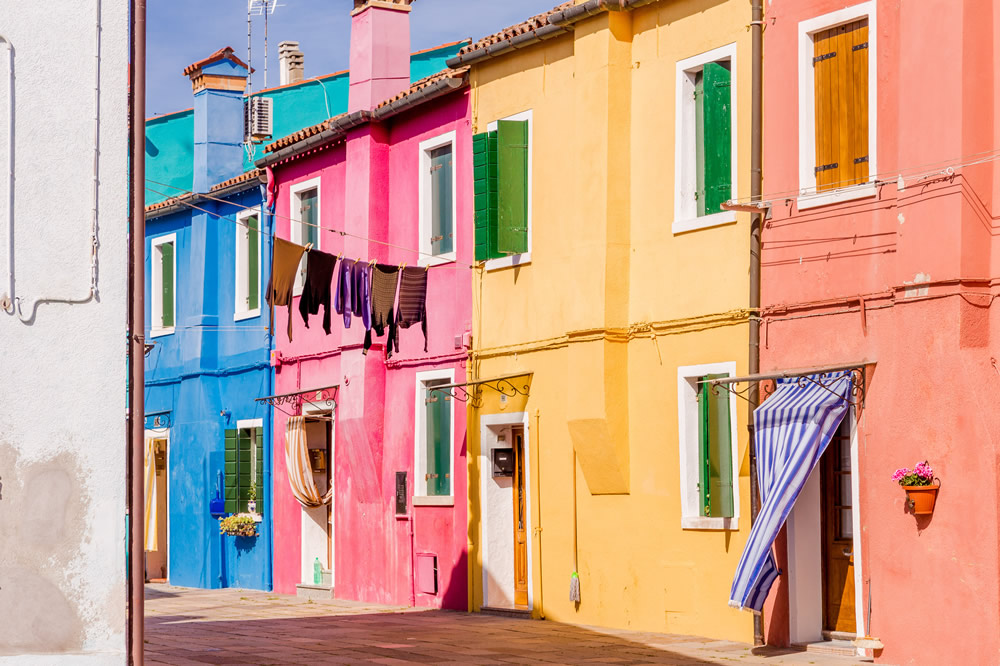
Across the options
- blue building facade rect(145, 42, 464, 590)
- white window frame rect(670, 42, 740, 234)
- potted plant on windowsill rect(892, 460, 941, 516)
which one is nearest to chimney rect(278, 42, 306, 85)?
blue building facade rect(145, 42, 464, 590)

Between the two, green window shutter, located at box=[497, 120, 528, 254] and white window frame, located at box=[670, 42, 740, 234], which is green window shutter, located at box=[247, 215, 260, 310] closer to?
green window shutter, located at box=[497, 120, 528, 254]

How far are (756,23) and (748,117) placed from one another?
3.05ft

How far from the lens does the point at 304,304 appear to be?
21656 millimetres

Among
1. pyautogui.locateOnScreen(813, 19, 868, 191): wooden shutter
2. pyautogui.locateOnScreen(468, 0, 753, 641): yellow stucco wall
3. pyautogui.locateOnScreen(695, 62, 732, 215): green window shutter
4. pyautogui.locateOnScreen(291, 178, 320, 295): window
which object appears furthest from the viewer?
pyautogui.locateOnScreen(291, 178, 320, 295): window

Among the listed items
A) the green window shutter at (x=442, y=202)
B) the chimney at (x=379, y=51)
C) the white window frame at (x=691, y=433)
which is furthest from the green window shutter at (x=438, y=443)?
the white window frame at (x=691, y=433)

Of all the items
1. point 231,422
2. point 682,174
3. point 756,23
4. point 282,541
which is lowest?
point 282,541

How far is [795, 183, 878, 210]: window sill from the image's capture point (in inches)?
613

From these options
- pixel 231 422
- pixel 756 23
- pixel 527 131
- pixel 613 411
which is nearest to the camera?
pixel 756 23

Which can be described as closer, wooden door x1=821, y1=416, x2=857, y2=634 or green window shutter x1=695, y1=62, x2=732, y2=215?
wooden door x1=821, y1=416, x2=857, y2=634

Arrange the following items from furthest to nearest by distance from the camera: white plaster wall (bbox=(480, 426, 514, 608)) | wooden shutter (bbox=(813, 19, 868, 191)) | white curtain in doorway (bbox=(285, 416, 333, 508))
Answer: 1. white curtain in doorway (bbox=(285, 416, 333, 508))
2. white plaster wall (bbox=(480, 426, 514, 608))
3. wooden shutter (bbox=(813, 19, 868, 191))

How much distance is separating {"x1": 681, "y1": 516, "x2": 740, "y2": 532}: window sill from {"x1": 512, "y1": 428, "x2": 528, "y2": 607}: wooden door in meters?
3.36

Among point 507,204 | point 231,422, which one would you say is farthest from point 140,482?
point 231,422

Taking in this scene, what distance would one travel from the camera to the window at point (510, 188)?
67.2ft

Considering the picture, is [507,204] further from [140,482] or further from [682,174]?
[140,482]
